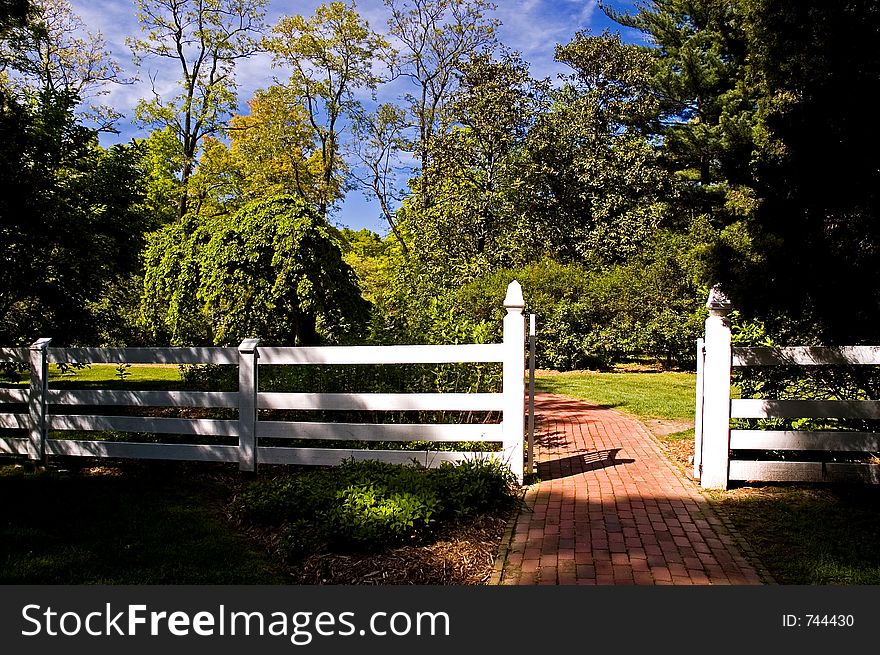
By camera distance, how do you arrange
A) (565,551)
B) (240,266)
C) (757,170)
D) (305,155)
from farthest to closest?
(305,155)
(240,266)
(757,170)
(565,551)

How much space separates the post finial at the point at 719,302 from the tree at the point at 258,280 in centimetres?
469

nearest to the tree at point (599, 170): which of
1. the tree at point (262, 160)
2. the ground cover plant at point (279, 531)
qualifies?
the tree at point (262, 160)

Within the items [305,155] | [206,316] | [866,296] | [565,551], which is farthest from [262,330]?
[305,155]

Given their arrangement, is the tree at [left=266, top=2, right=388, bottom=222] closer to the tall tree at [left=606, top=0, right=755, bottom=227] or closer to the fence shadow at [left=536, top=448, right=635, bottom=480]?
the tall tree at [left=606, top=0, right=755, bottom=227]

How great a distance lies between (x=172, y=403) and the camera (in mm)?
5746

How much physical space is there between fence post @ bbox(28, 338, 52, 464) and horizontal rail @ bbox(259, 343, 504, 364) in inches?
103

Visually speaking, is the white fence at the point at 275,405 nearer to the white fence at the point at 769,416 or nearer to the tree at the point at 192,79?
the white fence at the point at 769,416

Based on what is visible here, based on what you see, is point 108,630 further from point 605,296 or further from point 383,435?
point 605,296

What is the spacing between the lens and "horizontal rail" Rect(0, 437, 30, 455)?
6.21 metres

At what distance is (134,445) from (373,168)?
22749 millimetres

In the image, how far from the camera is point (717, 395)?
16.6ft

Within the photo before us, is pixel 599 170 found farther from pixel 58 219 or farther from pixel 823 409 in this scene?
pixel 58 219

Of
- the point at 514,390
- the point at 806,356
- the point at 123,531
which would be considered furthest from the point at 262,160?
the point at 806,356

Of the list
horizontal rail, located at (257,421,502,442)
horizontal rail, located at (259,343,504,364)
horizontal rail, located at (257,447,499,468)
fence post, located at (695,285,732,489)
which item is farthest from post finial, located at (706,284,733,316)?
horizontal rail, located at (257,447,499,468)
